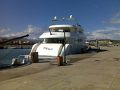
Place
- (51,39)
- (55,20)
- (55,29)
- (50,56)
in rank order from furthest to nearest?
1. (55,20)
2. (55,29)
3. (51,39)
4. (50,56)

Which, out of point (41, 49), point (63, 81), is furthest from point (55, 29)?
point (63, 81)

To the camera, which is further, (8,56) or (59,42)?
(8,56)

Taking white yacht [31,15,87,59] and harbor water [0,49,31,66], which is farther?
harbor water [0,49,31,66]

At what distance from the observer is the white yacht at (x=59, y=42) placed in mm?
32250

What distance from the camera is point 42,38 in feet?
123

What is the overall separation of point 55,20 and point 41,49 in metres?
10.4

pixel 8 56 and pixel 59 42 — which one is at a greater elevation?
pixel 59 42

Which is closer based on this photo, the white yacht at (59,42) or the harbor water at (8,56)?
the white yacht at (59,42)

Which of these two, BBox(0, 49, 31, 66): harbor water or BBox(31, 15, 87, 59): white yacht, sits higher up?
BBox(31, 15, 87, 59): white yacht

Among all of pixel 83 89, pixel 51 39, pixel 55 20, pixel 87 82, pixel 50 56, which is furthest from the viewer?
pixel 55 20

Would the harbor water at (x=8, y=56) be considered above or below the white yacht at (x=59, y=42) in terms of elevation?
below

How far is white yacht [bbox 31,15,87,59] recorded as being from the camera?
32.2 metres

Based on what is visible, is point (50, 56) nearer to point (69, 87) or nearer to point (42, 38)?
point (42, 38)

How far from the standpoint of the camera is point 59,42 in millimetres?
36688
